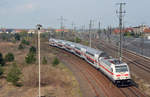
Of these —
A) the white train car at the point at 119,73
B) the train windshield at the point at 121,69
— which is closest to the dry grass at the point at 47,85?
the white train car at the point at 119,73

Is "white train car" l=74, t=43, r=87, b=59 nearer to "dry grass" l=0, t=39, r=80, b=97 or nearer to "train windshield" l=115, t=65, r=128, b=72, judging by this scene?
"dry grass" l=0, t=39, r=80, b=97

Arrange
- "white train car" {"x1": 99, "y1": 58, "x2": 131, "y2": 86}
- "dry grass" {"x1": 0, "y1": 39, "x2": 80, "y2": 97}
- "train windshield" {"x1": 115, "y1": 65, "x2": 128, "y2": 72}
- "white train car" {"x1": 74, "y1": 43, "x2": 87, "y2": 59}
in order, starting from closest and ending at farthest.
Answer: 1. "dry grass" {"x1": 0, "y1": 39, "x2": 80, "y2": 97}
2. "white train car" {"x1": 99, "y1": 58, "x2": 131, "y2": 86}
3. "train windshield" {"x1": 115, "y1": 65, "x2": 128, "y2": 72}
4. "white train car" {"x1": 74, "y1": 43, "x2": 87, "y2": 59}

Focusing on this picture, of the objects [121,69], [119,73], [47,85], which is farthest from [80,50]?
[119,73]

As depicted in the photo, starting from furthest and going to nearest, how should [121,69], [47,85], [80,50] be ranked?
1. [80,50]
2. [47,85]
3. [121,69]

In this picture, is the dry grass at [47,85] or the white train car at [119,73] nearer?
the dry grass at [47,85]

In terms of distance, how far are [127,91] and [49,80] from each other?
12599 mm

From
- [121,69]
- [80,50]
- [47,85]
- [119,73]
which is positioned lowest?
[47,85]

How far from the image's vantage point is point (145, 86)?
24438mm

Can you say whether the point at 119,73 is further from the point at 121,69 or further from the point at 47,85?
the point at 47,85

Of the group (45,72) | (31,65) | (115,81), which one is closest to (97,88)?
(115,81)

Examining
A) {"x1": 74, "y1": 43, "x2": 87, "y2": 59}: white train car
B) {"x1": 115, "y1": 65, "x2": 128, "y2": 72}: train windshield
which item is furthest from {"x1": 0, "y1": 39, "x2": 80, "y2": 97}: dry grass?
{"x1": 74, "y1": 43, "x2": 87, "y2": 59}: white train car

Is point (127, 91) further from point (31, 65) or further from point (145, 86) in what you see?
point (31, 65)

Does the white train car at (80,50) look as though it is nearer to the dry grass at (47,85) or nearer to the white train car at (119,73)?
the dry grass at (47,85)

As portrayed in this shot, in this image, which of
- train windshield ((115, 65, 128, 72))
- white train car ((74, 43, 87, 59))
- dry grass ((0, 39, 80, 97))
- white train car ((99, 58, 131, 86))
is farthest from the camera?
white train car ((74, 43, 87, 59))
